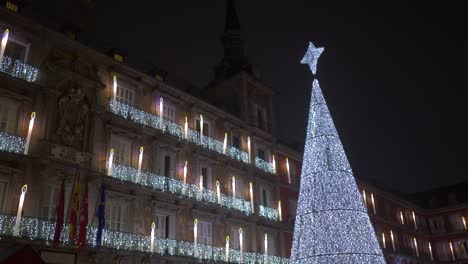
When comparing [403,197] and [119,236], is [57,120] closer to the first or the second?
[119,236]

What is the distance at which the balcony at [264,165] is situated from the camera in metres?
32.4

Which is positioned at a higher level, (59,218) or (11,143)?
(11,143)

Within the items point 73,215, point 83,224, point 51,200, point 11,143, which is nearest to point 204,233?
point 83,224

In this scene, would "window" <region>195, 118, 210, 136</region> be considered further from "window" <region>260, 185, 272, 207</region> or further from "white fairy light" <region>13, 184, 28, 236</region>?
"white fairy light" <region>13, 184, 28, 236</region>

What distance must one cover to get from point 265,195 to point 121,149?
1255 cm

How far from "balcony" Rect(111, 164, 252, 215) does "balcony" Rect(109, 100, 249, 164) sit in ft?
9.35

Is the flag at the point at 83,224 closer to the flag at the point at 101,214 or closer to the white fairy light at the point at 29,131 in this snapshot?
the flag at the point at 101,214

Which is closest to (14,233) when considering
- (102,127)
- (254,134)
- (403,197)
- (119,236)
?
(119,236)

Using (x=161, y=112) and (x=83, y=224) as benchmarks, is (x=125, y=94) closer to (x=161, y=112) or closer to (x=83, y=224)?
(x=161, y=112)

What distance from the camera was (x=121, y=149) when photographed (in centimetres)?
2383

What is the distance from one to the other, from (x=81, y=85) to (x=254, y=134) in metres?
14.0

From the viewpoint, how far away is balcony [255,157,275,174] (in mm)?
32359

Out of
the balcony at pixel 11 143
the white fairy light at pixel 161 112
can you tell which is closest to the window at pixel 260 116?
the white fairy light at pixel 161 112

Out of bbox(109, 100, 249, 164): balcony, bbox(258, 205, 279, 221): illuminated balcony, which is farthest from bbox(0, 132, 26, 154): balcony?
bbox(258, 205, 279, 221): illuminated balcony
